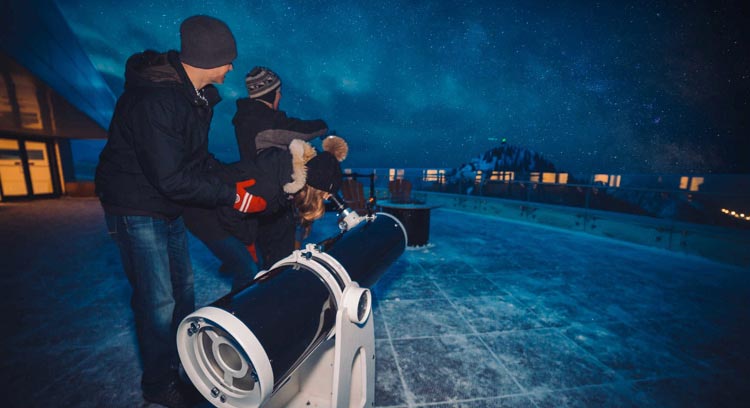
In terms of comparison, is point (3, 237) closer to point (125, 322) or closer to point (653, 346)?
point (125, 322)

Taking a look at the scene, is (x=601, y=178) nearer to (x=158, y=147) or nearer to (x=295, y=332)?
(x=295, y=332)

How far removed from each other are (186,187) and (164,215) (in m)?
0.41

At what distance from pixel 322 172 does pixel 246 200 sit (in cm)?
39

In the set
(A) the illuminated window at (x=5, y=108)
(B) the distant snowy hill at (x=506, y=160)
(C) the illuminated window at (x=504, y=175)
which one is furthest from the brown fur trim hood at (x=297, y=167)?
(B) the distant snowy hill at (x=506, y=160)

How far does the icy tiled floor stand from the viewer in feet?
6.09

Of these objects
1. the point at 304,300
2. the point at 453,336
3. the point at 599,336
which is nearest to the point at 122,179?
the point at 304,300

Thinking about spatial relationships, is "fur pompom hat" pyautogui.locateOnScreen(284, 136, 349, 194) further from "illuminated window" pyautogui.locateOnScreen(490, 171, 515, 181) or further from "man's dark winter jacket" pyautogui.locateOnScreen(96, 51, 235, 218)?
"illuminated window" pyautogui.locateOnScreen(490, 171, 515, 181)

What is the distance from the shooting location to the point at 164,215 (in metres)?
1.45

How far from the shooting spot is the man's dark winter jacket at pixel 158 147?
46.6 inches

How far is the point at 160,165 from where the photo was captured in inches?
46.1

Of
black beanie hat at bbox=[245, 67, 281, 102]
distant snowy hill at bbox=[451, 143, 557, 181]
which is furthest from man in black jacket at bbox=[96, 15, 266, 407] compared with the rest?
distant snowy hill at bbox=[451, 143, 557, 181]

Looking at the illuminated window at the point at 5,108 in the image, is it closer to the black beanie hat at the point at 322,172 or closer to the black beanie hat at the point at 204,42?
the black beanie hat at the point at 204,42

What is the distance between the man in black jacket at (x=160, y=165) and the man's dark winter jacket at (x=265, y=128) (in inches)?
14.0

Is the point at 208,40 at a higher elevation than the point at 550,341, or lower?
higher
